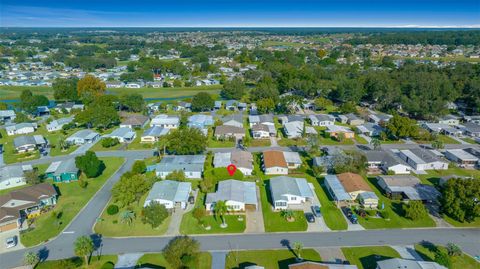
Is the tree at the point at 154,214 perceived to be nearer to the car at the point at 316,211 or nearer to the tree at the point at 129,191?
the tree at the point at 129,191

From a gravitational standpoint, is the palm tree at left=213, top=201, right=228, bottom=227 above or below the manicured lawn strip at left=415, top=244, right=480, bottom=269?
above

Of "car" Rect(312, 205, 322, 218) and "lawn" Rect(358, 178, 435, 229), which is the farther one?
"car" Rect(312, 205, 322, 218)

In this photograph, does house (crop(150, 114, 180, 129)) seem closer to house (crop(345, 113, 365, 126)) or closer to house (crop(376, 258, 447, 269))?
house (crop(345, 113, 365, 126))

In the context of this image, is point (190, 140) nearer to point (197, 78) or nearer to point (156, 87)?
point (156, 87)

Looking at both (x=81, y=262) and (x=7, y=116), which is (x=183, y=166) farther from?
(x=7, y=116)

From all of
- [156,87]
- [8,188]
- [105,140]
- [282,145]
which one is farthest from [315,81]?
[8,188]

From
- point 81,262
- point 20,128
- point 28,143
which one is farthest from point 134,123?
point 81,262

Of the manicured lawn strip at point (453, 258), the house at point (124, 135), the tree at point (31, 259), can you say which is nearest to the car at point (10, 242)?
the tree at point (31, 259)

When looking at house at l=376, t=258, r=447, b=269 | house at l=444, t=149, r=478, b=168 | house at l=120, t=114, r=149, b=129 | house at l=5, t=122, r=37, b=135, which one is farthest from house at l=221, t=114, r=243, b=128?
house at l=376, t=258, r=447, b=269
